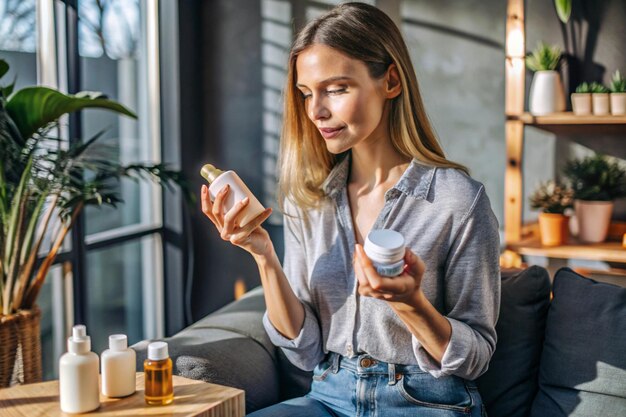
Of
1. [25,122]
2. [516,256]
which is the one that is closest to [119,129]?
[25,122]

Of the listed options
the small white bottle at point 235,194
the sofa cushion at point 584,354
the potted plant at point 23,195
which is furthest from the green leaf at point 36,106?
the sofa cushion at point 584,354

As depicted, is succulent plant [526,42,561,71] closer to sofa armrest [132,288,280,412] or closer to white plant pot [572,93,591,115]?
white plant pot [572,93,591,115]

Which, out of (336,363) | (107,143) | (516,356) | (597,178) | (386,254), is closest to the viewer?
(386,254)

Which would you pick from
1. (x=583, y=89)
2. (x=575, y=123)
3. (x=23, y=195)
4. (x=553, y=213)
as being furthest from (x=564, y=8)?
→ (x=23, y=195)

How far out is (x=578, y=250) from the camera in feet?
8.18

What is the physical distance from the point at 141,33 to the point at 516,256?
1811 millimetres

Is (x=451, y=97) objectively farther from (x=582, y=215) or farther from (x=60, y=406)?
(x=60, y=406)

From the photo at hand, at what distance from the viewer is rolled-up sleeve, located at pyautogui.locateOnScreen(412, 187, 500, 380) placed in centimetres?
134

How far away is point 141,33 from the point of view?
2979 mm

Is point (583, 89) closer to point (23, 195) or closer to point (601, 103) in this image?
point (601, 103)

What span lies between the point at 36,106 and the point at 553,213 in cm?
184

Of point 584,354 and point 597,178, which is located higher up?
point 597,178

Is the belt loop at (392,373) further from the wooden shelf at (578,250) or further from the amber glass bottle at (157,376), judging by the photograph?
the wooden shelf at (578,250)

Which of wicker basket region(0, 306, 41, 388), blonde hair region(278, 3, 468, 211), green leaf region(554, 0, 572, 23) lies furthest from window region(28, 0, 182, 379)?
green leaf region(554, 0, 572, 23)
